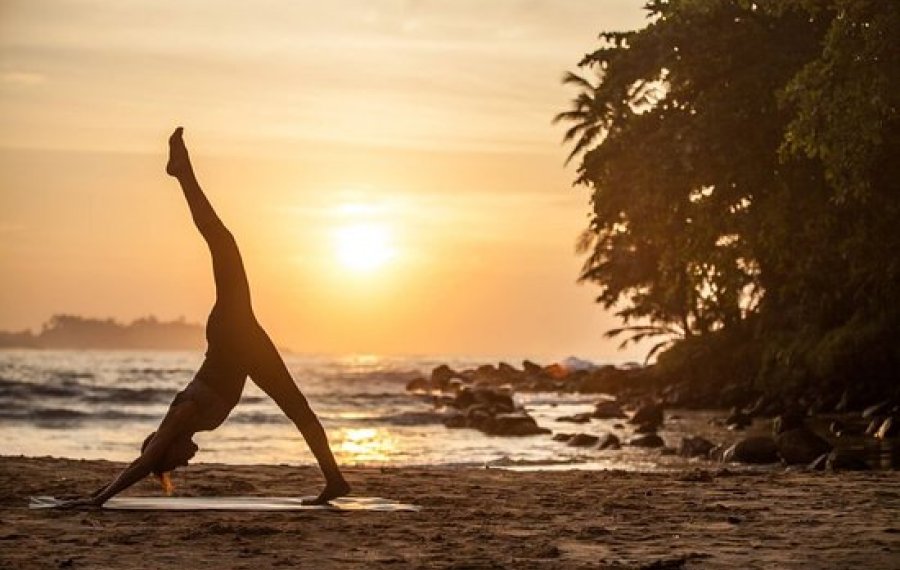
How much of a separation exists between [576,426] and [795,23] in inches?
475

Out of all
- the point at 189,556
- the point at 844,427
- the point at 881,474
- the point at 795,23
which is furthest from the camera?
the point at 795,23

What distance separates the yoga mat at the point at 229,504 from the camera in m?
9.21

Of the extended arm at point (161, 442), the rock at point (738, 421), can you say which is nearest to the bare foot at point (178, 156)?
the extended arm at point (161, 442)

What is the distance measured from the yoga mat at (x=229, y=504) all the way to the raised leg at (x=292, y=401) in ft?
0.48

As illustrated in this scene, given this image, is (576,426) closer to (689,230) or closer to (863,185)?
(689,230)

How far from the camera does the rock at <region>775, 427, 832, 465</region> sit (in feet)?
55.6

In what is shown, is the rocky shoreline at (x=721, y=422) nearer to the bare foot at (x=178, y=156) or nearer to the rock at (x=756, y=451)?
the rock at (x=756, y=451)

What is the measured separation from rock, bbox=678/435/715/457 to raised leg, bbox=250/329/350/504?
11.6 metres

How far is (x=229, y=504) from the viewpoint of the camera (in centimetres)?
948

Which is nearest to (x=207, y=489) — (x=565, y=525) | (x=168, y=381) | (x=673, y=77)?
(x=565, y=525)

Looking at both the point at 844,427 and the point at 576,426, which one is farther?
the point at 576,426

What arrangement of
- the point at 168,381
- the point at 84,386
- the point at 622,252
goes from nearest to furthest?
the point at 622,252 < the point at 84,386 < the point at 168,381

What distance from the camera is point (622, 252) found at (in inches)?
2060

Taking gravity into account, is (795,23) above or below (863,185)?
above
